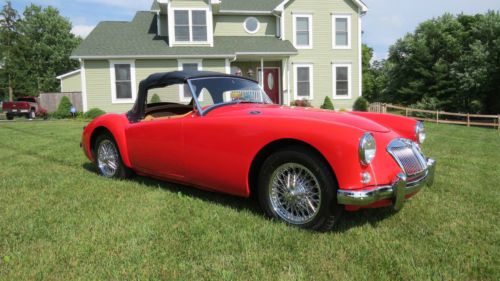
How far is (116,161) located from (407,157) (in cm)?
372

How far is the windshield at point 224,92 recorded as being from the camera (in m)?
4.48

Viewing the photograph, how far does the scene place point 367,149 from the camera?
3.13 meters

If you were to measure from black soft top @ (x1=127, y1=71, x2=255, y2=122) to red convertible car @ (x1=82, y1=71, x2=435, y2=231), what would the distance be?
0.02 meters

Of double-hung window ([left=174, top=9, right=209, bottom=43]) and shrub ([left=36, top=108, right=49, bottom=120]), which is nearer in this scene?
double-hung window ([left=174, top=9, right=209, bottom=43])

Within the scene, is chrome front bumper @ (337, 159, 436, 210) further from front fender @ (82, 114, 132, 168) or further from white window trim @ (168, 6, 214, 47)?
white window trim @ (168, 6, 214, 47)

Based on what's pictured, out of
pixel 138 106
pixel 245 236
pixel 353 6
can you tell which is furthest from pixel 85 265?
pixel 353 6

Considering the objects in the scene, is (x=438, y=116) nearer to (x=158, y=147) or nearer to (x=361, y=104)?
(x=361, y=104)

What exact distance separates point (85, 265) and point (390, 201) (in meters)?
2.36

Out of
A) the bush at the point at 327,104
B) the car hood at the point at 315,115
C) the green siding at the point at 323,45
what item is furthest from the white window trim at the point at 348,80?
the car hood at the point at 315,115

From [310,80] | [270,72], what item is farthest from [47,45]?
[310,80]

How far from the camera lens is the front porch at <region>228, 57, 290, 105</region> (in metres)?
20.8

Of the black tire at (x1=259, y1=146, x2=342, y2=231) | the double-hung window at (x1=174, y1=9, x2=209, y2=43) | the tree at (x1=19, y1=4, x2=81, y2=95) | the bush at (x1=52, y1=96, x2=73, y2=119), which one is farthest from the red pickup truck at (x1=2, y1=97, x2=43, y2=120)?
the tree at (x1=19, y1=4, x2=81, y2=95)

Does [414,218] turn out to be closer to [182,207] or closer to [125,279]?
[182,207]

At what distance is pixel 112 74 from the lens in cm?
1848
